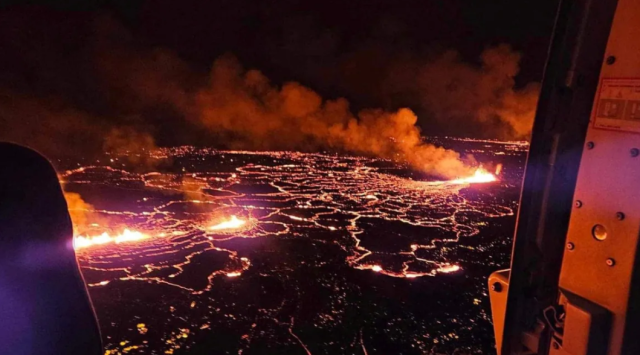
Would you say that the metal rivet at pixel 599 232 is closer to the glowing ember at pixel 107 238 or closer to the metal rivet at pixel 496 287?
the metal rivet at pixel 496 287

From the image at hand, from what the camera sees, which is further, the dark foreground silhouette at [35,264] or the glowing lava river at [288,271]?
the glowing lava river at [288,271]

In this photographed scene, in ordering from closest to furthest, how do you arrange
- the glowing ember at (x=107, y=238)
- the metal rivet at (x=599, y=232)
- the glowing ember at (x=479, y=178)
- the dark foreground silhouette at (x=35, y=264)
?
the dark foreground silhouette at (x=35, y=264)
the metal rivet at (x=599, y=232)
the glowing ember at (x=107, y=238)
the glowing ember at (x=479, y=178)

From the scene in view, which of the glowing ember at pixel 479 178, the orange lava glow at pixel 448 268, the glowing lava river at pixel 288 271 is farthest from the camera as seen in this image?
the glowing ember at pixel 479 178

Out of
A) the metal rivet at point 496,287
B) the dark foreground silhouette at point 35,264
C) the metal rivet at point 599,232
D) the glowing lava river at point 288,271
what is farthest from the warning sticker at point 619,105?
the glowing lava river at point 288,271

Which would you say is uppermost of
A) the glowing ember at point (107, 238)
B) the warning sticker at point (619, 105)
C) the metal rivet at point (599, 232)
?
the warning sticker at point (619, 105)

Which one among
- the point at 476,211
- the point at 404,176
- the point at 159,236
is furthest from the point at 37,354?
the point at 404,176

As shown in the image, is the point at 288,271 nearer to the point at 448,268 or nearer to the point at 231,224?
the point at 448,268
